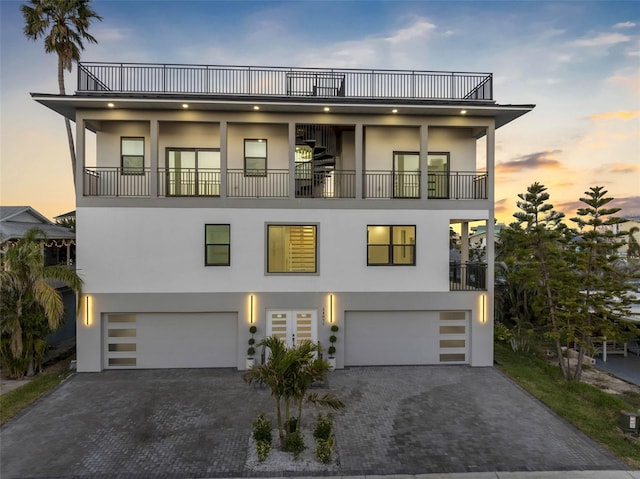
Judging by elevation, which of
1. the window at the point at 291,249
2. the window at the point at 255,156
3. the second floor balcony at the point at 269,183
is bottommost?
the window at the point at 291,249

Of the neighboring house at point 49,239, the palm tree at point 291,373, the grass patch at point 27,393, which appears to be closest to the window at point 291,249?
the palm tree at point 291,373

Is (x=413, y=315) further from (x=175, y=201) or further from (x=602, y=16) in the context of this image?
(x=602, y=16)

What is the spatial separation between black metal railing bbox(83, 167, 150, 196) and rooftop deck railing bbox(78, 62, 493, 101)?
2915 mm

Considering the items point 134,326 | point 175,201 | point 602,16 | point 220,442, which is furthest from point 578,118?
point 134,326

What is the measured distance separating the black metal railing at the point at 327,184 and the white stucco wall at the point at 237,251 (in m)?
1.43

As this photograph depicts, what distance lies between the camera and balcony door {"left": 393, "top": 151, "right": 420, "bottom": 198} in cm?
1342

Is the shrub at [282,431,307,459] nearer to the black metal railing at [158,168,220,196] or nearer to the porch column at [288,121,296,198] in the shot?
the porch column at [288,121,296,198]

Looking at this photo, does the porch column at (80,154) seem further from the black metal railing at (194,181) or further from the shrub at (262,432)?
the shrub at (262,432)

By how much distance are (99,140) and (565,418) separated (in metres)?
17.9

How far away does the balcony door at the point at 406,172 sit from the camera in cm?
1342

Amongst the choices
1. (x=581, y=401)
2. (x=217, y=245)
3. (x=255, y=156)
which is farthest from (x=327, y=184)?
(x=581, y=401)

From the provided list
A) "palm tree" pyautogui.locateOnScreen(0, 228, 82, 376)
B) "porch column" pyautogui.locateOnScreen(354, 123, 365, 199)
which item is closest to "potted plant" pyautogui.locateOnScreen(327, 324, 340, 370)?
"porch column" pyautogui.locateOnScreen(354, 123, 365, 199)

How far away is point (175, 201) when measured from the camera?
11.8m

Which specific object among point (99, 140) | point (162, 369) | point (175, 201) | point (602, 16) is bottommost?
point (162, 369)
